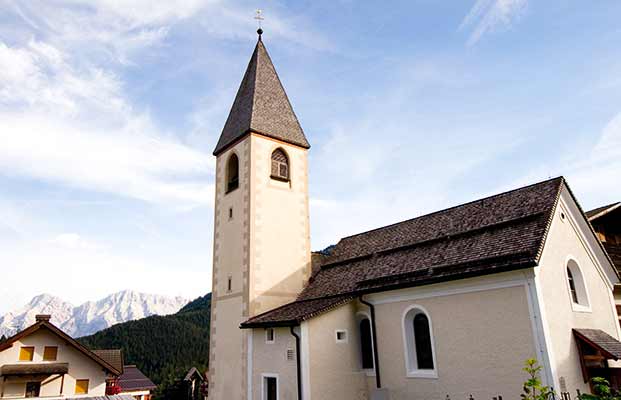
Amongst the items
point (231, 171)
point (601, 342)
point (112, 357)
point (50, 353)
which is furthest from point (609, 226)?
point (112, 357)

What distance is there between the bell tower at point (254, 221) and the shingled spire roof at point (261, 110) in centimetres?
6

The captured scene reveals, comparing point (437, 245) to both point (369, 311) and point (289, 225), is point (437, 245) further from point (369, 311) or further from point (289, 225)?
point (289, 225)

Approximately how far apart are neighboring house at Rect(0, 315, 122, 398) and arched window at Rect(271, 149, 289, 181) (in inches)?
462

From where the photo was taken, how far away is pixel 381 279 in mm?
15695

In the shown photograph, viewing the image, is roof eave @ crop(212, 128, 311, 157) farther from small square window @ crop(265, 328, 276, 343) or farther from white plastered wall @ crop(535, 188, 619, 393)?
white plastered wall @ crop(535, 188, 619, 393)

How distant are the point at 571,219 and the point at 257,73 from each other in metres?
15.8

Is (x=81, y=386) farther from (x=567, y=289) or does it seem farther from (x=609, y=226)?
(x=609, y=226)

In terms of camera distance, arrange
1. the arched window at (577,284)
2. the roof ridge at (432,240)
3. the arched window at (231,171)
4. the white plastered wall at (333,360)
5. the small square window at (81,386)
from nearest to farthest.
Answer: the roof ridge at (432,240), the arched window at (577,284), the white plastered wall at (333,360), the small square window at (81,386), the arched window at (231,171)

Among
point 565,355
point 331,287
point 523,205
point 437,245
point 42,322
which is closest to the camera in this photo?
point 565,355

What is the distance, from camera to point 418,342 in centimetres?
1446

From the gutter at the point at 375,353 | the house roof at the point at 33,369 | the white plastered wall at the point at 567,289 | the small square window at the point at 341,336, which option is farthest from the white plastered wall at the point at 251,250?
the white plastered wall at the point at 567,289

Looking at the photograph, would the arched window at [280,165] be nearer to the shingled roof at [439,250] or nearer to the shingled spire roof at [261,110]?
the shingled spire roof at [261,110]

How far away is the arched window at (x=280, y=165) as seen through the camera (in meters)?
21.0

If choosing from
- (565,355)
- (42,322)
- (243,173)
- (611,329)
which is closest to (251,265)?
(243,173)
